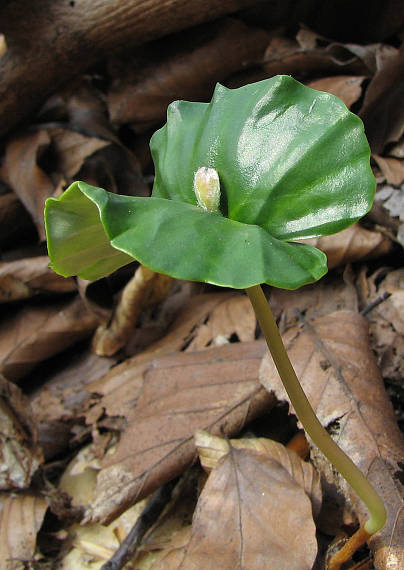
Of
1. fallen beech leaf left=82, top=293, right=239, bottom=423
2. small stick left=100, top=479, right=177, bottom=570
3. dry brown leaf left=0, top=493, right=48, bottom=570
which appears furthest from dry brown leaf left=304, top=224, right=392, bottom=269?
dry brown leaf left=0, top=493, right=48, bottom=570

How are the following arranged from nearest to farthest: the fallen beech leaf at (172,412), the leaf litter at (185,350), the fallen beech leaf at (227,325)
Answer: the leaf litter at (185,350) < the fallen beech leaf at (172,412) < the fallen beech leaf at (227,325)

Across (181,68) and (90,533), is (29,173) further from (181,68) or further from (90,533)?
(90,533)

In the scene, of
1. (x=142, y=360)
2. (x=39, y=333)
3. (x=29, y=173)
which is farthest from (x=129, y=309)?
(x=29, y=173)

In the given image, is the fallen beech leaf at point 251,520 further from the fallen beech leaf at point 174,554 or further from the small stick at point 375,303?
the small stick at point 375,303

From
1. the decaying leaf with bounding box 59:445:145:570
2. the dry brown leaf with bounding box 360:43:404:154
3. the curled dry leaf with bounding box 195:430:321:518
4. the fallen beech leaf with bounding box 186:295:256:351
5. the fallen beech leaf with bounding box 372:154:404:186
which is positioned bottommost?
the decaying leaf with bounding box 59:445:145:570

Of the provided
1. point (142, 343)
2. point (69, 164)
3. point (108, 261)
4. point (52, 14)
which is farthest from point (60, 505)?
point (52, 14)

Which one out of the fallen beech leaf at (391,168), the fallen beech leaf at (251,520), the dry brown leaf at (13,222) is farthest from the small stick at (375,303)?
the dry brown leaf at (13,222)

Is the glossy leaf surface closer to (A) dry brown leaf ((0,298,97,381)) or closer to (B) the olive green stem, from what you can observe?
(B) the olive green stem
